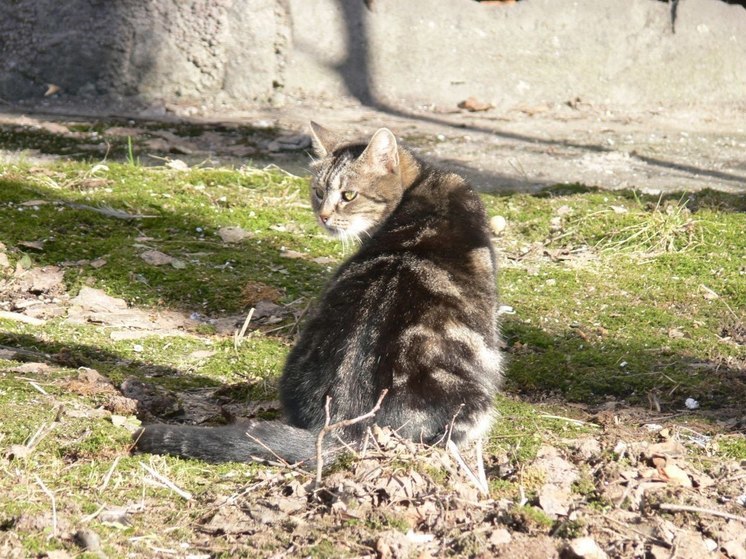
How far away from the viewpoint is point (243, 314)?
16.4 ft

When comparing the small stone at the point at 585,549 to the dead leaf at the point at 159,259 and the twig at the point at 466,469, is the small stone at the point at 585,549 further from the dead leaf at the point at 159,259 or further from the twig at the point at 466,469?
the dead leaf at the point at 159,259

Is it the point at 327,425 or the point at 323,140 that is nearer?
the point at 327,425

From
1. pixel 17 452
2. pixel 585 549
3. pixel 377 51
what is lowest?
pixel 377 51

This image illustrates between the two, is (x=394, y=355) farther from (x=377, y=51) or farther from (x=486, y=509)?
(x=377, y=51)

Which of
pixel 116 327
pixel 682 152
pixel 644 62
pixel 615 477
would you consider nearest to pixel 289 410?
pixel 615 477

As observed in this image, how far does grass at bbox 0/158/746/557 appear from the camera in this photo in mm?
2973

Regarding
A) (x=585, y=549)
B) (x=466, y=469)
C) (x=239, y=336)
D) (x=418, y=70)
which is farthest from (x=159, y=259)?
(x=418, y=70)

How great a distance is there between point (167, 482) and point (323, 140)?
2.54 meters

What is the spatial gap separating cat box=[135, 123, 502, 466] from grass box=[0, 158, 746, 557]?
0.14 metres

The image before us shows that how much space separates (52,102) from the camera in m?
9.55

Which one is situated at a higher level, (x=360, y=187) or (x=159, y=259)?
(x=360, y=187)

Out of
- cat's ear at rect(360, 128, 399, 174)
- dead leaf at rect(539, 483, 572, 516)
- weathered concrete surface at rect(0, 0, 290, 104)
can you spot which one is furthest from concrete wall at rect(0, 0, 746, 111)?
Answer: dead leaf at rect(539, 483, 572, 516)

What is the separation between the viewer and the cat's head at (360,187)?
448 centimetres

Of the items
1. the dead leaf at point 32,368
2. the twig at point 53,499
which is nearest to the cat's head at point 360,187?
the dead leaf at point 32,368
